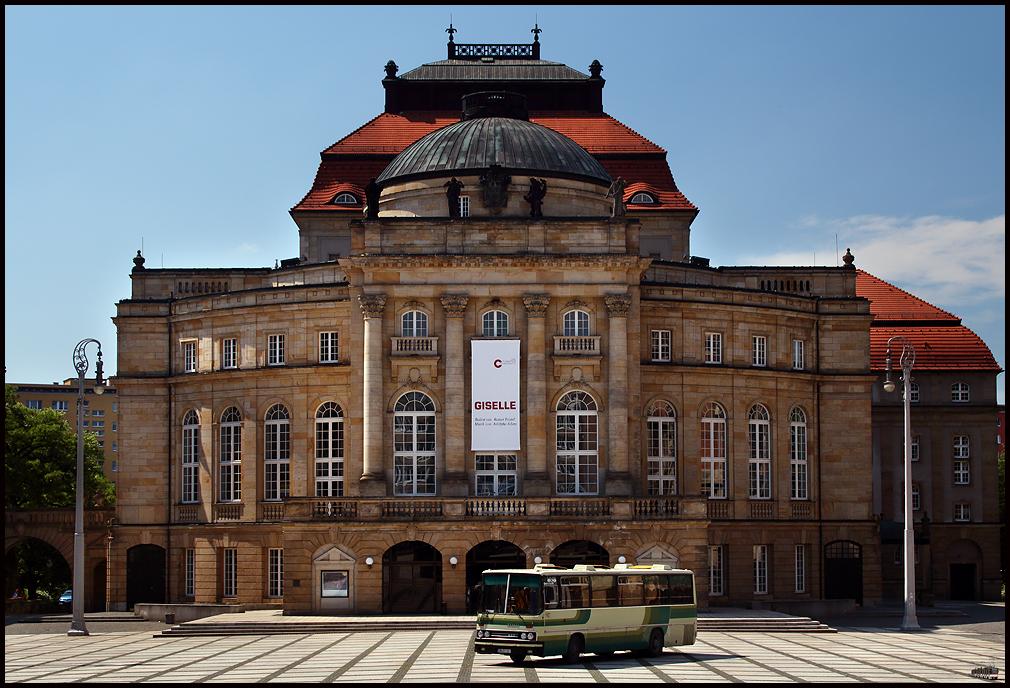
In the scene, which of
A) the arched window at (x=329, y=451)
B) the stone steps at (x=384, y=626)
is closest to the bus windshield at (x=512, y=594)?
the stone steps at (x=384, y=626)

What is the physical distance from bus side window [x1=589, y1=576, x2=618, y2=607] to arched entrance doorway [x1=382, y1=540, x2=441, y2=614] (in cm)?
1459

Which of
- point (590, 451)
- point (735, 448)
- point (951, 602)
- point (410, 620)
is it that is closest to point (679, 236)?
point (735, 448)

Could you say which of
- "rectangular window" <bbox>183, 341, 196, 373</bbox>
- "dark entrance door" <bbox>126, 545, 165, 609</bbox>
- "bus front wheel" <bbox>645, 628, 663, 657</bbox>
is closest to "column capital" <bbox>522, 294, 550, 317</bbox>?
"rectangular window" <bbox>183, 341, 196, 373</bbox>

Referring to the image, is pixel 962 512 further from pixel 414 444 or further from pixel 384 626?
pixel 384 626

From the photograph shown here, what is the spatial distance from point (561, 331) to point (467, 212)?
7.55 metres

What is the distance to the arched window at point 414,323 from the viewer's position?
55.8 m

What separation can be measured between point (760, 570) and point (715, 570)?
251 cm

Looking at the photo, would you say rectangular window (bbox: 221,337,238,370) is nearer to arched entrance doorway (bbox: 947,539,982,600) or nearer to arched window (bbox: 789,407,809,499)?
arched window (bbox: 789,407,809,499)

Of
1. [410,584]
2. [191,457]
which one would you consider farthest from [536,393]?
[191,457]

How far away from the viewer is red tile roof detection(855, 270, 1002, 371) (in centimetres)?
8025

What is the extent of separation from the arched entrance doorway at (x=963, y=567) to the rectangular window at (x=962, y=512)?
148 cm

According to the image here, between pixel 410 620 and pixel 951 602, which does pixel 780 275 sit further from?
pixel 410 620

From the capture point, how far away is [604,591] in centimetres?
3828

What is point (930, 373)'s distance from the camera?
8006cm
